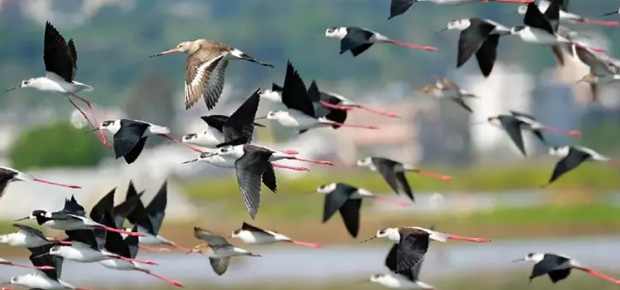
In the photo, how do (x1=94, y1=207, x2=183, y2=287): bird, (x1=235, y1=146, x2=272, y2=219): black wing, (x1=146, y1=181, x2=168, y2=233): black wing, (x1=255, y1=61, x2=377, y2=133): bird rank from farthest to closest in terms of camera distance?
(x1=146, y1=181, x2=168, y2=233): black wing < (x1=255, y1=61, x2=377, y2=133): bird < (x1=94, y1=207, x2=183, y2=287): bird < (x1=235, y1=146, x2=272, y2=219): black wing

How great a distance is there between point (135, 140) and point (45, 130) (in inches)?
1265

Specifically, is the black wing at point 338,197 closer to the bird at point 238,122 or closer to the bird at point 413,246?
the bird at point 238,122

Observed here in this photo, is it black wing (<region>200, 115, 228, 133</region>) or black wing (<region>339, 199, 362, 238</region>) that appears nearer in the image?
black wing (<region>200, 115, 228, 133</region>)

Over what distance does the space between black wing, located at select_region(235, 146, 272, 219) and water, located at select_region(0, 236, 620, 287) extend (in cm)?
1143

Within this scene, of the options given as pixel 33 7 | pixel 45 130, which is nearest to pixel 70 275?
pixel 45 130

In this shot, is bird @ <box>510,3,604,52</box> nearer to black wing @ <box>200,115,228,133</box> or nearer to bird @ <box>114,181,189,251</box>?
black wing @ <box>200,115,228,133</box>

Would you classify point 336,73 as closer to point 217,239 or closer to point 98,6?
→ point 98,6

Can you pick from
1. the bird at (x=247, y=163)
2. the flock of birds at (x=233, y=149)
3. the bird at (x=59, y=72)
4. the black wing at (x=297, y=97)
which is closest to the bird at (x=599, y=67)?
the flock of birds at (x=233, y=149)

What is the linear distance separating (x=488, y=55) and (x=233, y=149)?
183cm

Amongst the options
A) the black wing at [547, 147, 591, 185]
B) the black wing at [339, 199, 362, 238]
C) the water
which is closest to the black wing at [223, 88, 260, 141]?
the black wing at [339, 199, 362, 238]

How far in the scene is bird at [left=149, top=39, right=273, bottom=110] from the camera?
26.7 feet

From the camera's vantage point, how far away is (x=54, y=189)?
103ft

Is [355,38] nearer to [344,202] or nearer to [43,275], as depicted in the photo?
[344,202]

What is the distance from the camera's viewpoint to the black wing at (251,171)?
777 cm
